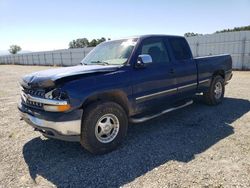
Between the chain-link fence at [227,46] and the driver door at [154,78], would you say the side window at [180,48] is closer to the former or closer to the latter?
the driver door at [154,78]

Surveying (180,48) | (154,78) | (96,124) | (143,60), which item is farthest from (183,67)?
(96,124)

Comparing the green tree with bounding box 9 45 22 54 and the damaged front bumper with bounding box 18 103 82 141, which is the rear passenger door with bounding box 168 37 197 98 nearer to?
the damaged front bumper with bounding box 18 103 82 141

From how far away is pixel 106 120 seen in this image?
4.13m

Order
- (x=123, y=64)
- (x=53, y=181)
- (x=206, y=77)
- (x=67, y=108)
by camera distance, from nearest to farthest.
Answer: (x=53, y=181)
(x=67, y=108)
(x=123, y=64)
(x=206, y=77)

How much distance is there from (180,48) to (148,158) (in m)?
3.08

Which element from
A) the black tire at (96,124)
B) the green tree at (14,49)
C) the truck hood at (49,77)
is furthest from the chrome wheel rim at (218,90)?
the green tree at (14,49)

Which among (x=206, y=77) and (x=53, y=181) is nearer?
(x=53, y=181)

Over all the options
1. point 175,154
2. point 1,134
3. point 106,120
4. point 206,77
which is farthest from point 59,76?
point 206,77

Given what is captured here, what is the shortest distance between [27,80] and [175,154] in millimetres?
2786

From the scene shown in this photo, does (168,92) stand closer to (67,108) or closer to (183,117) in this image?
(183,117)

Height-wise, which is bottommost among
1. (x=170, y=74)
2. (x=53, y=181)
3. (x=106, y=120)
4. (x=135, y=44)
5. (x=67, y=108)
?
(x=53, y=181)

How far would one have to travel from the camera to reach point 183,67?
5.61 metres

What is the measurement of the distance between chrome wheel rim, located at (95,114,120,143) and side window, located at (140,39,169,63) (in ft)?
4.99

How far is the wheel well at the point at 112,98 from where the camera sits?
3.88 meters
